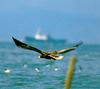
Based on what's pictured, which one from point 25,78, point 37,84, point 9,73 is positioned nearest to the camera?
point 37,84

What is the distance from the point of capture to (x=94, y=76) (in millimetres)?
46000

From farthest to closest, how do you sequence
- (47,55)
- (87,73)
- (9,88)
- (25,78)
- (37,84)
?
(87,73), (25,78), (37,84), (9,88), (47,55)

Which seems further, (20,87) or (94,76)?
(94,76)

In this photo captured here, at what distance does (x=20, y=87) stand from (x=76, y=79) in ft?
24.4

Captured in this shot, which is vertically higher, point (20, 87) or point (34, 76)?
point (34, 76)

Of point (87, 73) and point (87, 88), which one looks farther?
point (87, 73)

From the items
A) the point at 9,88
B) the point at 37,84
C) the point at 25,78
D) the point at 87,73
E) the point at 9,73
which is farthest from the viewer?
the point at 87,73

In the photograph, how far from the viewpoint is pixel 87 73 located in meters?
49.1

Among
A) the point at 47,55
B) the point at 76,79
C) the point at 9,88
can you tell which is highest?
the point at 76,79

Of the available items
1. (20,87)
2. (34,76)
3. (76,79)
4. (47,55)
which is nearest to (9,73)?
(34,76)

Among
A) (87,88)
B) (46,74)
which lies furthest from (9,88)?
(46,74)

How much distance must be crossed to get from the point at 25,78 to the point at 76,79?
3.88 m

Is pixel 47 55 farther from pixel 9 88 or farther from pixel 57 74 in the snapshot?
pixel 57 74

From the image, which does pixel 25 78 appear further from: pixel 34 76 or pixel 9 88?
pixel 9 88
